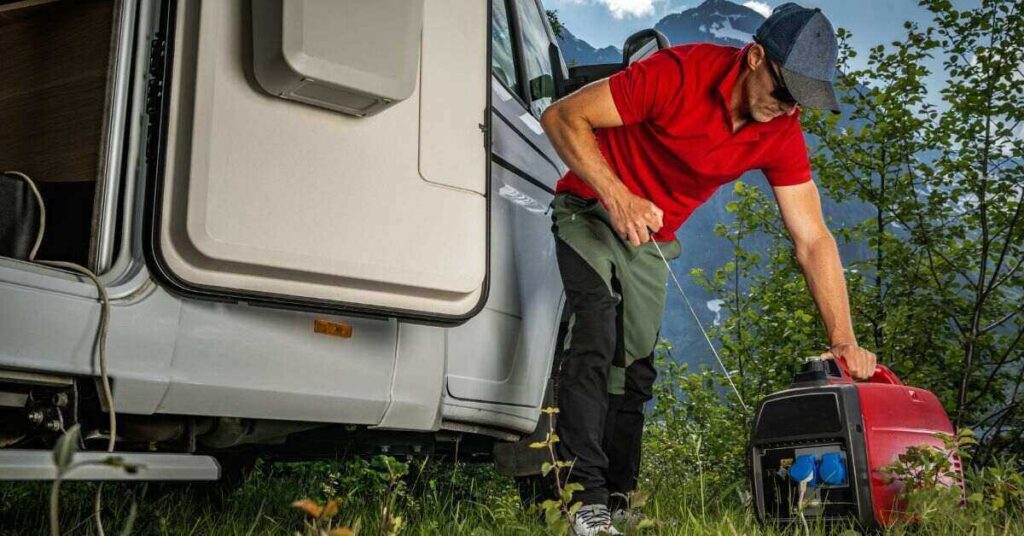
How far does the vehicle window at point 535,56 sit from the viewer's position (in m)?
3.35

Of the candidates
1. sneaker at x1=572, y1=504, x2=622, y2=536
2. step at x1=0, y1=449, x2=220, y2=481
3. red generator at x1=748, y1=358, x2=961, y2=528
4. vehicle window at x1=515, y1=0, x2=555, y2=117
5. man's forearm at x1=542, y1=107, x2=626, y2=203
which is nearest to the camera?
step at x1=0, y1=449, x2=220, y2=481

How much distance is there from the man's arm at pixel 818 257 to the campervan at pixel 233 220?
1114mm

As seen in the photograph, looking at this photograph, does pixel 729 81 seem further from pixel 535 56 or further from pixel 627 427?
pixel 627 427

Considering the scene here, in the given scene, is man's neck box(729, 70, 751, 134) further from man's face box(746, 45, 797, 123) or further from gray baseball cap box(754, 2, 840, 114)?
gray baseball cap box(754, 2, 840, 114)

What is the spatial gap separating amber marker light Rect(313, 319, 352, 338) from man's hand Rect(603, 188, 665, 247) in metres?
0.77

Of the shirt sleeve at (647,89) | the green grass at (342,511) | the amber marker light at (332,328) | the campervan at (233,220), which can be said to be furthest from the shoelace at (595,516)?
the shirt sleeve at (647,89)

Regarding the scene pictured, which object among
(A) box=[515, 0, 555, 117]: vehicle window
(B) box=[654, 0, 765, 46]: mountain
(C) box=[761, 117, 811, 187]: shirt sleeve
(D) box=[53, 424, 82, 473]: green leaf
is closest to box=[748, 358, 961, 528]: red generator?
(C) box=[761, 117, 811, 187]: shirt sleeve

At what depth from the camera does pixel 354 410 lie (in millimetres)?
2287

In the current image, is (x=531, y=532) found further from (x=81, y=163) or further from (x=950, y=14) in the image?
(x=950, y=14)

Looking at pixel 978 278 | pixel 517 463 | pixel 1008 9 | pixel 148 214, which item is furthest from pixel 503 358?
pixel 1008 9

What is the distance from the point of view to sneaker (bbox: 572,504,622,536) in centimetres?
236

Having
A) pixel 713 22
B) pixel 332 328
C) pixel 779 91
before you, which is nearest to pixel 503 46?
pixel 779 91

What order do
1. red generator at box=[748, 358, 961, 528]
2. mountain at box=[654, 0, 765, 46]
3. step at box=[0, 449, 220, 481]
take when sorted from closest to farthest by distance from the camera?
step at box=[0, 449, 220, 481]
red generator at box=[748, 358, 961, 528]
mountain at box=[654, 0, 765, 46]

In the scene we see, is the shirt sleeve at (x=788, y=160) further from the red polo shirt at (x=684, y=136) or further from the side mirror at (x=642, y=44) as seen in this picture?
the side mirror at (x=642, y=44)
